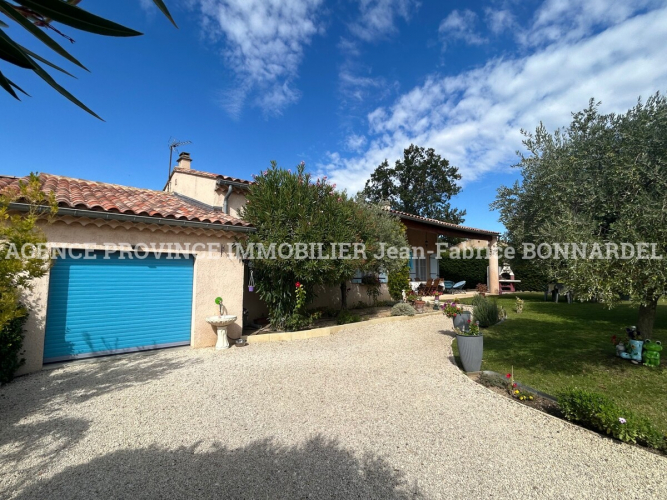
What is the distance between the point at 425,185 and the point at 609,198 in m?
37.0

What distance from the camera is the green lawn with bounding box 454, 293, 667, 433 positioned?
500cm

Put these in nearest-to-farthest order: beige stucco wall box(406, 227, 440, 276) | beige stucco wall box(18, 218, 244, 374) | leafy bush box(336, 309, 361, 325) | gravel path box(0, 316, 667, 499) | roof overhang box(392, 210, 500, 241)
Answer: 1. gravel path box(0, 316, 667, 499)
2. beige stucco wall box(18, 218, 244, 374)
3. leafy bush box(336, 309, 361, 325)
4. roof overhang box(392, 210, 500, 241)
5. beige stucco wall box(406, 227, 440, 276)

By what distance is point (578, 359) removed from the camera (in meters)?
6.69

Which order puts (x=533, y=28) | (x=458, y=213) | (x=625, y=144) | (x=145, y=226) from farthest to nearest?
(x=458, y=213) → (x=533, y=28) → (x=145, y=226) → (x=625, y=144)

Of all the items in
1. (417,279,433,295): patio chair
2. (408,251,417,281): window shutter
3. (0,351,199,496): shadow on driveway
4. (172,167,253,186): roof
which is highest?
(172,167,253,186): roof

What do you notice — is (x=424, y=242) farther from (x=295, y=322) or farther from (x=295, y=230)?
(x=295, y=230)

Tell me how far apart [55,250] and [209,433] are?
219 inches

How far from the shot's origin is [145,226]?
742cm

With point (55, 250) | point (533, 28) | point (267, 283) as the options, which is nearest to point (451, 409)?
point (267, 283)

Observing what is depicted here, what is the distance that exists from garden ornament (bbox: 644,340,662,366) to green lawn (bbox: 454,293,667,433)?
0.41 ft

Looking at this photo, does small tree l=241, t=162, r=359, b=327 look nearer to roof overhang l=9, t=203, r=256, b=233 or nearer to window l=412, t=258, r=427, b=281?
roof overhang l=9, t=203, r=256, b=233

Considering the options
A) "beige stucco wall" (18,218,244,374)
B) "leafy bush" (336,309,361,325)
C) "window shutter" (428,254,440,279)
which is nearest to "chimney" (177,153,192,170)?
"beige stucco wall" (18,218,244,374)

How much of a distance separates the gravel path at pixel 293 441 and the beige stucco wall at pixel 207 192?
6.59 meters

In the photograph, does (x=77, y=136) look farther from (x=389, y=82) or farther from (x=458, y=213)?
(x=458, y=213)
